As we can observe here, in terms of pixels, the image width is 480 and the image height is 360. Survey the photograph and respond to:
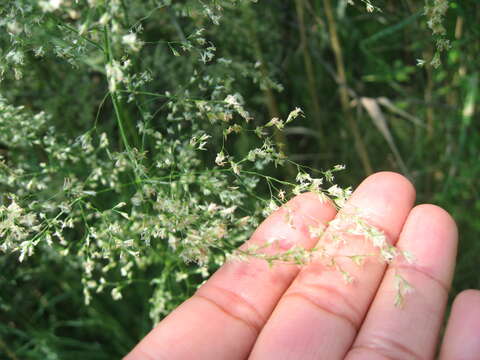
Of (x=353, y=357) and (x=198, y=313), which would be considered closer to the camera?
(x=353, y=357)

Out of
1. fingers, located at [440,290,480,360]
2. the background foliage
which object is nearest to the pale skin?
fingers, located at [440,290,480,360]

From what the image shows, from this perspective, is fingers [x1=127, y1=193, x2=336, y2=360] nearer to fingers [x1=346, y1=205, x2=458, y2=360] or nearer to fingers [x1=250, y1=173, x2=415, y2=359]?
fingers [x1=250, y1=173, x2=415, y2=359]

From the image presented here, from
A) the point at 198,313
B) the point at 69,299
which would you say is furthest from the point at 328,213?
the point at 69,299

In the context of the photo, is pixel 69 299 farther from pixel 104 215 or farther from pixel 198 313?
pixel 104 215

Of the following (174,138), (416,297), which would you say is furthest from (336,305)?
(174,138)

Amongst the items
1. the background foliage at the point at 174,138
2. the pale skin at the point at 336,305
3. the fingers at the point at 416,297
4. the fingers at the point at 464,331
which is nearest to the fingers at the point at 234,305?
the pale skin at the point at 336,305
